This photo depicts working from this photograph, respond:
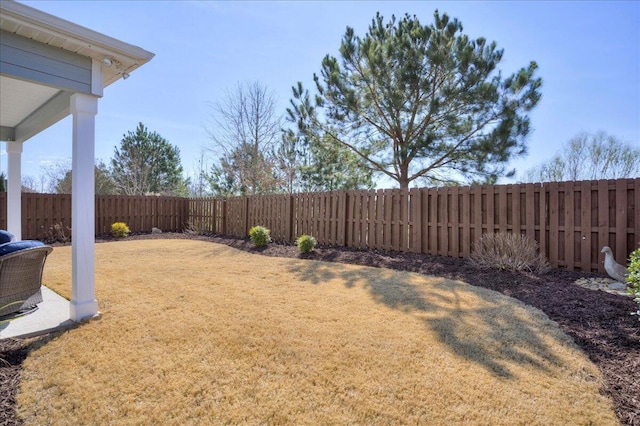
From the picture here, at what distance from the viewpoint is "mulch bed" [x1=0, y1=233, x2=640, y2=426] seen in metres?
2.13

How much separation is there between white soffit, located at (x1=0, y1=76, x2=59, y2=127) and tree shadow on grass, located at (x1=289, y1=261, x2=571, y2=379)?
440cm

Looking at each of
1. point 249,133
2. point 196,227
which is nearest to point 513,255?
point 196,227

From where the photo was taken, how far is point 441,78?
898 cm

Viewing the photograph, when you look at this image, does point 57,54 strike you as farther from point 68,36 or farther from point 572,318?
point 572,318

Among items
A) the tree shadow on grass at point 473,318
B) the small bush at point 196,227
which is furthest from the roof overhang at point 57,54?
the small bush at point 196,227

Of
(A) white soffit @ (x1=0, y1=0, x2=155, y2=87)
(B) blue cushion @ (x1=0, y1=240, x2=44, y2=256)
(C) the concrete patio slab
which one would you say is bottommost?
(C) the concrete patio slab

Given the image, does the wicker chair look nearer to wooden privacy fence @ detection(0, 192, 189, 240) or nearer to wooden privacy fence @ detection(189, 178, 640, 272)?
wooden privacy fence @ detection(189, 178, 640, 272)

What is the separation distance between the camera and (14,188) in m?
5.81

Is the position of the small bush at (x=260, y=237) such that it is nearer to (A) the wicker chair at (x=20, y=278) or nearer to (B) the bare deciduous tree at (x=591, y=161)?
(A) the wicker chair at (x=20, y=278)

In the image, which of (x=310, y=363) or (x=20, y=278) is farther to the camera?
(x=20, y=278)

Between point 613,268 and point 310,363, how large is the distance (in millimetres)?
4767

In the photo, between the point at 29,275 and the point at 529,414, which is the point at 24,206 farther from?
the point at 529,414

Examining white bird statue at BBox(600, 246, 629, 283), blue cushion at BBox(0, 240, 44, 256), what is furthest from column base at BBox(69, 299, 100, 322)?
white bird statue at BBox(600, 246, 629, 283)

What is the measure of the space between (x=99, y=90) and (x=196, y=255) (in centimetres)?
483
